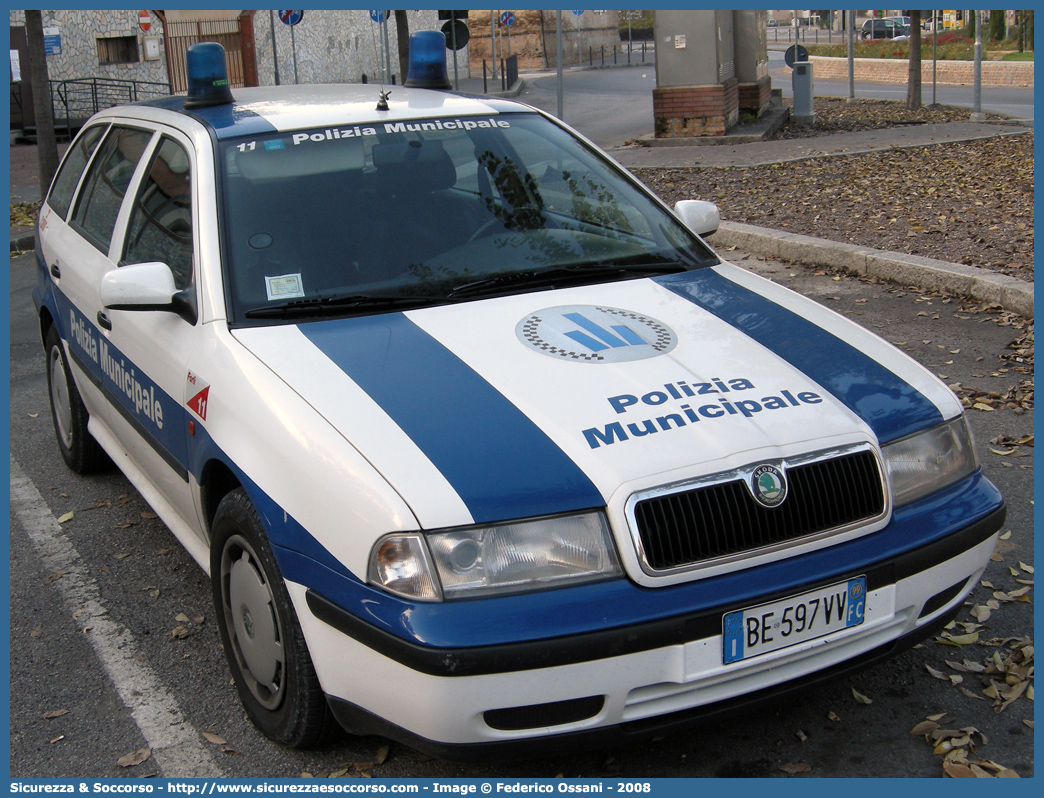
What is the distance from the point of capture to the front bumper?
2369 mm

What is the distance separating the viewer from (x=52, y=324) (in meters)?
5.07

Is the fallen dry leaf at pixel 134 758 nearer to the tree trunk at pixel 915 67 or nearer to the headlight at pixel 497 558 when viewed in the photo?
the headlight at pixel 497 558

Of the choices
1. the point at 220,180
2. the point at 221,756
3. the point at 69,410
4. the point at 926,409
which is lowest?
the point at 221,756

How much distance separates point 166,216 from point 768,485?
7.58 feet

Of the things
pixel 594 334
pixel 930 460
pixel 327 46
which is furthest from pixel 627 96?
pixel 930 460

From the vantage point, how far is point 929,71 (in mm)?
36719

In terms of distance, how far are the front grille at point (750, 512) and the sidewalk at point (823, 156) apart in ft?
15.7

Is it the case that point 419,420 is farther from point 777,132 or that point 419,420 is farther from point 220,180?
point 777,132

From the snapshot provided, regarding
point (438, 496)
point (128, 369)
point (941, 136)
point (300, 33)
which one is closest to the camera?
point (438, 496)

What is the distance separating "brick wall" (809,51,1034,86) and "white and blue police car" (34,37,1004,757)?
31.9m

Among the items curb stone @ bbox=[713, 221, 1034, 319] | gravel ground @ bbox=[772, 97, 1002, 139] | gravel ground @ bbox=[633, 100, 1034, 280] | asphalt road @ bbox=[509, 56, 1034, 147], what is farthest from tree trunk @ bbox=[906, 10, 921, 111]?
curb stone @ bbox=[713, 221, 1034, 319]

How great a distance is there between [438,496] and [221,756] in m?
1.14

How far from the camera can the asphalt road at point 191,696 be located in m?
2.90

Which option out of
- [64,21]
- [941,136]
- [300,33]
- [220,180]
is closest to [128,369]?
[220,180]
